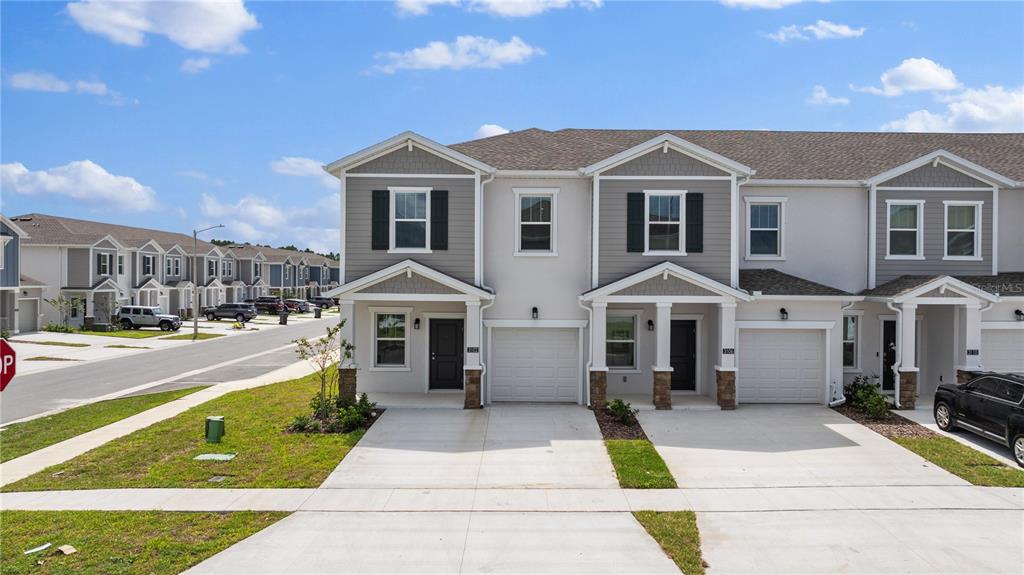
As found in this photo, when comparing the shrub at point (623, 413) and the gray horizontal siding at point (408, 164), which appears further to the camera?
the gray horizontal siding at point (408, 164)

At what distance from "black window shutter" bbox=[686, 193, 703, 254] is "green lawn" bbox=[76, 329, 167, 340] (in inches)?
1378

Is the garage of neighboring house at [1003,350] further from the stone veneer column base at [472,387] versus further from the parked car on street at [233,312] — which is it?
the parked car on street at [233,312]

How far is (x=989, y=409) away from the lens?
12.1m

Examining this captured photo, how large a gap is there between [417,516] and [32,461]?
8.35 m

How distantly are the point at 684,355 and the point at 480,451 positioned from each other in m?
7.93

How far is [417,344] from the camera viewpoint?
56.2 feet

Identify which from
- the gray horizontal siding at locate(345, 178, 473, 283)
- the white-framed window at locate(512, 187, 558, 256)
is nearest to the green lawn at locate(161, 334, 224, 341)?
the gray horizontal siding at locate(345, 178, 473, 283)

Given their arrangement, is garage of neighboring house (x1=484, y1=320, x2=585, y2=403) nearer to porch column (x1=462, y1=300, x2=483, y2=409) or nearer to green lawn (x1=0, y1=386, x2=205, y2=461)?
porch column (x1=462, y1=300, x2=483, y2=409)

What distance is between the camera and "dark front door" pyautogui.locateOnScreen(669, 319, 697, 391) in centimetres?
1734

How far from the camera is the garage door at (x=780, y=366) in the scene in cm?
1628

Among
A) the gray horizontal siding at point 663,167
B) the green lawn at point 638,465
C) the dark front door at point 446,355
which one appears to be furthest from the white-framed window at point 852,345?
the dark front door at point 446,355

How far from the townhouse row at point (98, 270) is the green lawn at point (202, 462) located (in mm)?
24925

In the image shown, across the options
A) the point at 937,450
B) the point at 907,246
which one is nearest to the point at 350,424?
the point at 937,450

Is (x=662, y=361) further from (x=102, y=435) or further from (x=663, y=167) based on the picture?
(x=102, y=435)
